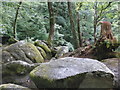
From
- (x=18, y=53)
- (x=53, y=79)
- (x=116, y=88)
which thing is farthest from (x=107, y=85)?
(x=18, y=53)

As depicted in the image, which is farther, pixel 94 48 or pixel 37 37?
pixel 37 37

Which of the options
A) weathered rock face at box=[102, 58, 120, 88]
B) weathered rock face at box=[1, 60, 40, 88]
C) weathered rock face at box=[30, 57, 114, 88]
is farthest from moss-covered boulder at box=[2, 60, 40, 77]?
weathered rock face at box=[102, 58, 120, 88]

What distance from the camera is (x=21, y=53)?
4.23m

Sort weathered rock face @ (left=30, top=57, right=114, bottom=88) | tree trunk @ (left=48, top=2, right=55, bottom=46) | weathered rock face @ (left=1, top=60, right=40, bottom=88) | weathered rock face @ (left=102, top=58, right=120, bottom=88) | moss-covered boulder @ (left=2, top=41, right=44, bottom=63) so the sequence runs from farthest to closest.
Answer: tree trunk @ (left=48, top=2, right=55, bottom=46) < moss-covered boulder @ (left=2, top=41, right=44, bottom=63) < weathered rock face @ (left=1, top=60, right=40, bottom=88) < weathered rock face @ (left=102, top=58, right=120, bottom=88) < weathered rock face @ (left=30, top=57, right=114, bottom=88)

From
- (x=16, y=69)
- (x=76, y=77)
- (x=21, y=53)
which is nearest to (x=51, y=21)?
(x=21, y=53)

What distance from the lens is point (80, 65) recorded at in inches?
95.9

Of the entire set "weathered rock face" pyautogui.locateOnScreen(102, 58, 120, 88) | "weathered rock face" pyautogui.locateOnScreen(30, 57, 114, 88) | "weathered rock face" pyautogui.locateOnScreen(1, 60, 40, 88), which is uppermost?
"weathered rock face" pyautogui.locateOnScreen(30, 57, 114, 88)

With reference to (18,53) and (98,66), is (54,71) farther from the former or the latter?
(18,53)

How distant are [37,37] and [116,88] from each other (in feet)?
25.8

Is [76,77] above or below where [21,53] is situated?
above

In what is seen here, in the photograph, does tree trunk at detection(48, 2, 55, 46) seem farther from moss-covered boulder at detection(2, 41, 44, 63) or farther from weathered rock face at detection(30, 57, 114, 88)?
weathered rock face at detection(30, 57, 114, 88)

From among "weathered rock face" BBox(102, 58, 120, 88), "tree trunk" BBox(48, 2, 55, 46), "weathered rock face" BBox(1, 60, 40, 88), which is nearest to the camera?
"weathered rock face" BBox(102, 58, 120, 88)

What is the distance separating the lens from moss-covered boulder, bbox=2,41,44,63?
13.4ft

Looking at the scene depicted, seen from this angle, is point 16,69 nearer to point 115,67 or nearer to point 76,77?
point 76,77
